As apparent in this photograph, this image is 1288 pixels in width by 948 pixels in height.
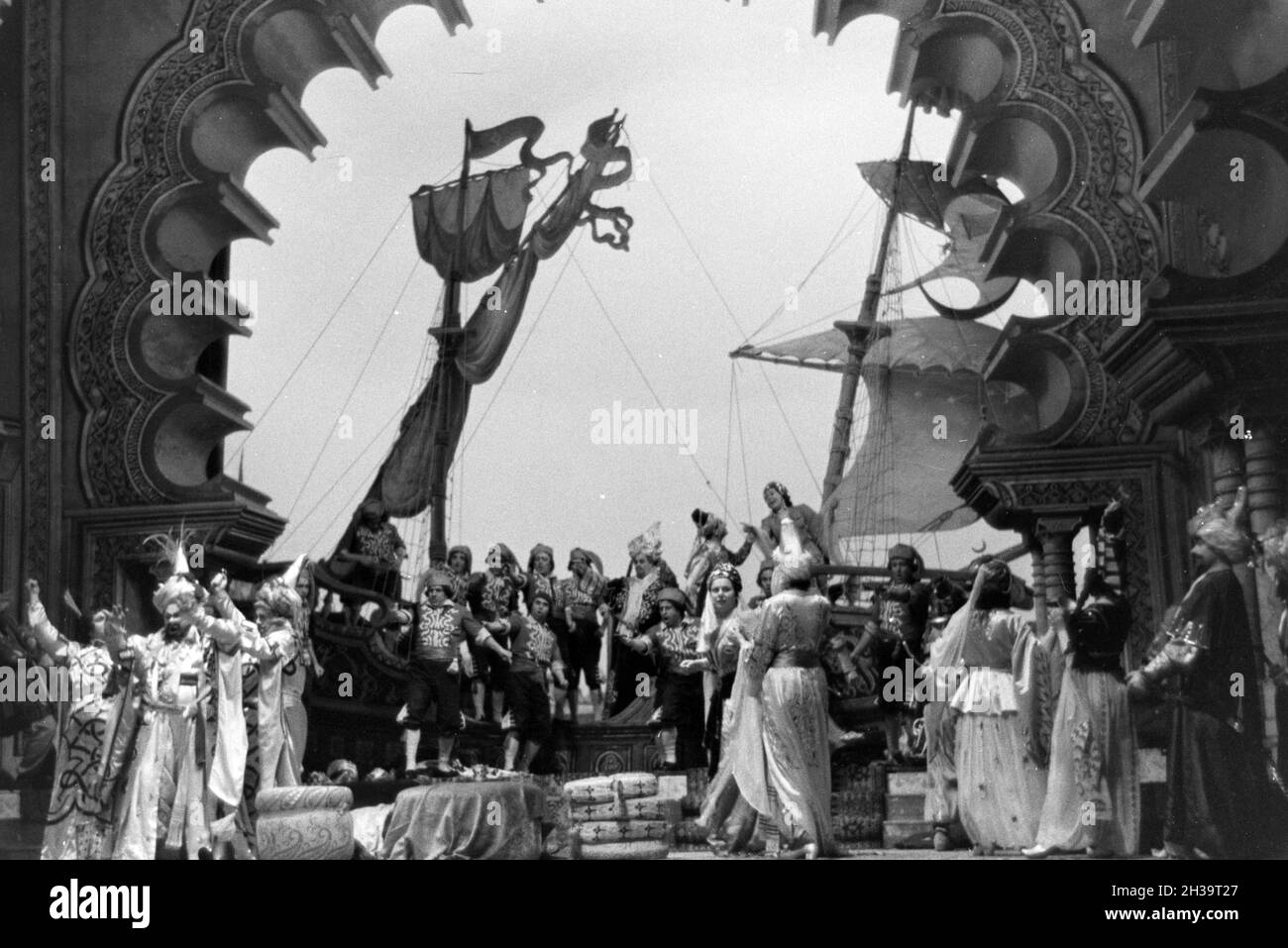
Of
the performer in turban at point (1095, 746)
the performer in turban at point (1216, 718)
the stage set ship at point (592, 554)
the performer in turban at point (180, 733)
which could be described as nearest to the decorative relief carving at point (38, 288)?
the stage set ship at point (592, 554)

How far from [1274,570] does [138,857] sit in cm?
634

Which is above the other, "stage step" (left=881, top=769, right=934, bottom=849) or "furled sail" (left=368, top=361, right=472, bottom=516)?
"furled sail" (left=368, top=361, right=472, bottom=516)

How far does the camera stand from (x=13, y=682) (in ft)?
43.0

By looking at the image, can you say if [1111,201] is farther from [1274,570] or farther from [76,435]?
[76,435]

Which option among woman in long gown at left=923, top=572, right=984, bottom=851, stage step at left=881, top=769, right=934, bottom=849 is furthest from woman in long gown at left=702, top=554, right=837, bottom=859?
stage step at left=881, top=769, right=934, bottom=849

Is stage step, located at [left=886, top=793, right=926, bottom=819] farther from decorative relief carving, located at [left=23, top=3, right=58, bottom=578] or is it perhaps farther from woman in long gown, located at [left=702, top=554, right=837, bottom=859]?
decorative relief carving, located at [left=23, top=3, right=58, bottom=578]

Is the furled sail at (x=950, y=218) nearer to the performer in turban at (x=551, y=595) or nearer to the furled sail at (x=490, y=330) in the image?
the furled sail at (x=490, y=330)

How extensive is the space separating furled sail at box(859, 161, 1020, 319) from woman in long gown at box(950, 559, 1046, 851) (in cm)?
324

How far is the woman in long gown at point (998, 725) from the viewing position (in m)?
11.1

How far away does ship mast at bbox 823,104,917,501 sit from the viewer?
1435cm

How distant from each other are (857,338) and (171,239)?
4.93 meters

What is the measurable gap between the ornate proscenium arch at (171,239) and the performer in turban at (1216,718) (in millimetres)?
6635

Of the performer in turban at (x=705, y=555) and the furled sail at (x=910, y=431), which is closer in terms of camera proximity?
the performer in turban at (x=705, y=555)

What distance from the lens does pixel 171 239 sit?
46.7ft
